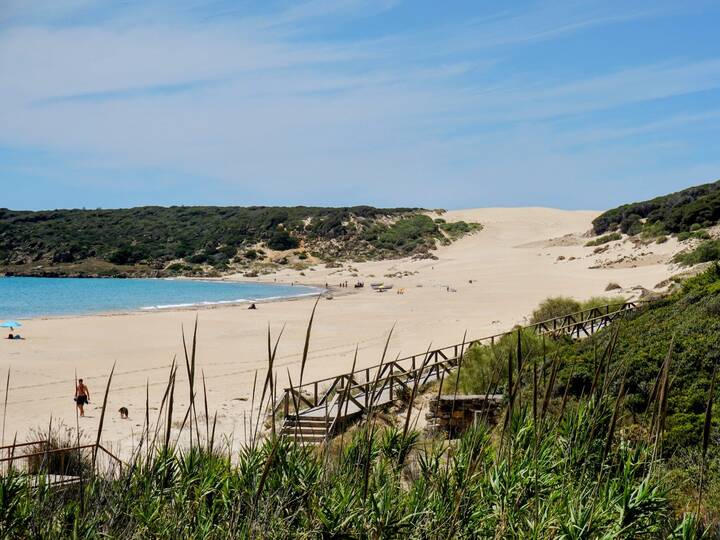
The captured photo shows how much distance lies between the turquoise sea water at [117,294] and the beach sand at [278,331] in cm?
561

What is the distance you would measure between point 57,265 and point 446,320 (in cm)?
7010

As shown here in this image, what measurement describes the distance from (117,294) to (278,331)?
106ft

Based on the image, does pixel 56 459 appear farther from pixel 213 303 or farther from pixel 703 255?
pixel 213 303

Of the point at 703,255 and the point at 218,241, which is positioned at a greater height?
the point at 218,241

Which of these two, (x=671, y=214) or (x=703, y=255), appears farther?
(x=671, y=214)

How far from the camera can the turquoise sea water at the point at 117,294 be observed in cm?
4978

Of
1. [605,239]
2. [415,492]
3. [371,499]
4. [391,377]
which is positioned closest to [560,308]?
[391,377]

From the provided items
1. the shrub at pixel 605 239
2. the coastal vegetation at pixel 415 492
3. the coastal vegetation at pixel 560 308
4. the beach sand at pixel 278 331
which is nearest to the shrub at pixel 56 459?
the coastal vegetation at pixel 415 492

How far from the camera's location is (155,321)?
4100 cm

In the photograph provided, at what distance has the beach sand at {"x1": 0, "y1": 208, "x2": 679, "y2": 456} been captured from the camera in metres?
19.5

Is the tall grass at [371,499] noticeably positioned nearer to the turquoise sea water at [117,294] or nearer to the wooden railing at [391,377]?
the wooden railing at [391,377]

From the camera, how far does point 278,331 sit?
35125 millimetres

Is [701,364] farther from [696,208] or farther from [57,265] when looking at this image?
[57,265]

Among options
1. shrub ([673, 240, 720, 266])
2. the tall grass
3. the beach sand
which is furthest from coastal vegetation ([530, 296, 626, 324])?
the tall grass
